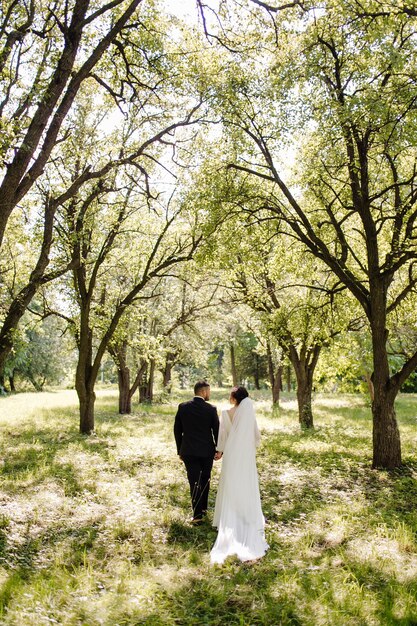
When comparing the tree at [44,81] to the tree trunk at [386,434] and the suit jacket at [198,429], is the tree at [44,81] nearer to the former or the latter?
the suit jacket at [198,429]

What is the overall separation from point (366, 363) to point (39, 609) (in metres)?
23.0

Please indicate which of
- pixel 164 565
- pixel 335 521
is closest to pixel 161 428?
pixel 335 521

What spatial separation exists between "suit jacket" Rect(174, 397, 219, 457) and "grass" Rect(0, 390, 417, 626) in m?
1.19

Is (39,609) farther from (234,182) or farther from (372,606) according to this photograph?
(234,182)

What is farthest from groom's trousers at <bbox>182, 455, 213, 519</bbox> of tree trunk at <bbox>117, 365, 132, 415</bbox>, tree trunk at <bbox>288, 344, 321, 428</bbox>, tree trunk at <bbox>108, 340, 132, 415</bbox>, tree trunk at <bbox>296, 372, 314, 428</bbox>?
tree trunk at <bbox>117, 365, 132, 415</bbox>

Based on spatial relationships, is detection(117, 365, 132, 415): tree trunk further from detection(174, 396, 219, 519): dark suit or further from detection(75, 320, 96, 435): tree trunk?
detection(174, 396, 219, 519): dark suit

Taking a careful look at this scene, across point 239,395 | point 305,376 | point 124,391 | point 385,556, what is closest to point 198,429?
point 239,395

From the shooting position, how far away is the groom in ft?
26.3

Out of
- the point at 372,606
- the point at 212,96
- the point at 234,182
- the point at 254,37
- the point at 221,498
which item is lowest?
the point at 372,606

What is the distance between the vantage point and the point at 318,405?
1275 inches

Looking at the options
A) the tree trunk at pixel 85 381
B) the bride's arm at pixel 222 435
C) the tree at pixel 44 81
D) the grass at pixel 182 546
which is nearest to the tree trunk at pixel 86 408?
Result: the tree trunk at pixel 85 381

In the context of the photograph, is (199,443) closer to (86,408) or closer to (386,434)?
(386,434)

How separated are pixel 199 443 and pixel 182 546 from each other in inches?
63.2

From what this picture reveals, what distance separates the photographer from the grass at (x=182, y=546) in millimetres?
5059
